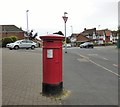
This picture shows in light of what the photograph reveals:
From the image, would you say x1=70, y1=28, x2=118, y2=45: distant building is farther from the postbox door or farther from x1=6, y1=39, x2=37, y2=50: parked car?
the postbox door

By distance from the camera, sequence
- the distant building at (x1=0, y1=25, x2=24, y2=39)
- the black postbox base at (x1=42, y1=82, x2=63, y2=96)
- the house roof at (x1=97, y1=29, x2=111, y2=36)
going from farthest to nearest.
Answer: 1. the house roof at (x1=97, y1=29, x2=111, y2=36)
2. the distant building at (x1=0, y1=25, x2=24, y2=39)
3. the black postbox base at (x1=42, y1=82, x2=63, y2=96)

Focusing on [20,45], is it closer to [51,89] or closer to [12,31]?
[51,89]

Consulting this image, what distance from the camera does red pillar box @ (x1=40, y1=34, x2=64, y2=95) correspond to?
7516 millimetres

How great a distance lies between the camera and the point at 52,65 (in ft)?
24.7

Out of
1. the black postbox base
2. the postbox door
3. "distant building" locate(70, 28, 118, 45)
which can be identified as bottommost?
the black postbox base

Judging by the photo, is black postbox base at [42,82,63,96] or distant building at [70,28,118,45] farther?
distant building at [70,28,118,45]

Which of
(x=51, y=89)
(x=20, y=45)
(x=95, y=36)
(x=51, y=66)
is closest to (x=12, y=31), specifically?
(x=95, y=36)

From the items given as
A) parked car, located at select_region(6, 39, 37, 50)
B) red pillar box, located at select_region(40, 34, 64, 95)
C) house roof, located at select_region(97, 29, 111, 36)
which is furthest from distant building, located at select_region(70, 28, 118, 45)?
red pillar box, located at select_region(40, 34, 64, 95)

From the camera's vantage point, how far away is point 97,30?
13600 centimetres

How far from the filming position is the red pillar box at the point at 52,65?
7.52m

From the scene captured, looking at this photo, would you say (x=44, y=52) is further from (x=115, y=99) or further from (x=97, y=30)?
(x=97, y=30)

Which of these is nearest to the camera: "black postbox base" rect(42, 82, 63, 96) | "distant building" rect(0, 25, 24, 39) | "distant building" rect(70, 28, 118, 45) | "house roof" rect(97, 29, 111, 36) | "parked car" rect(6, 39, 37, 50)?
"black postbox base" rect(42, 82, 63, 96)

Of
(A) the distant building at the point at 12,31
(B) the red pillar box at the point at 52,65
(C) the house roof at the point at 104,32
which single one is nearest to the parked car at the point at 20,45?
(B) the red pillar box at the point at 52,65

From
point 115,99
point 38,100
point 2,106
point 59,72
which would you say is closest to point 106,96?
point 115,99
